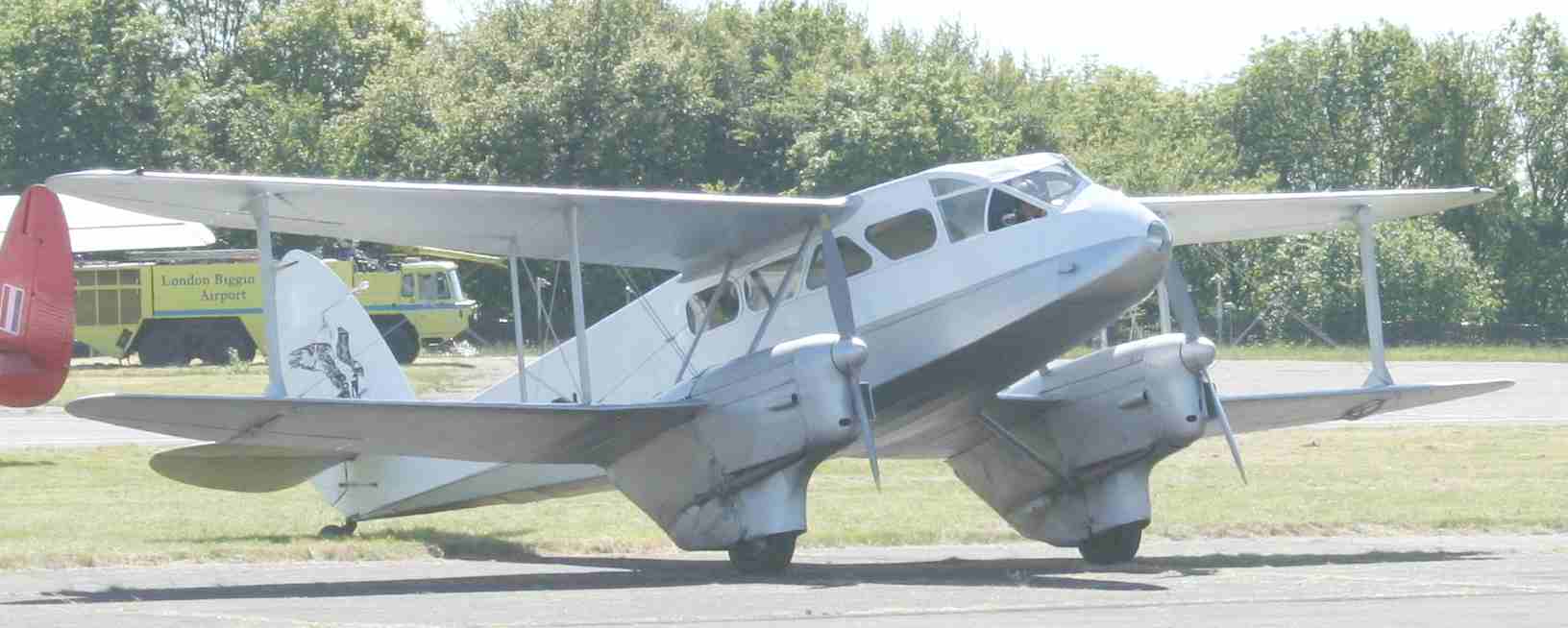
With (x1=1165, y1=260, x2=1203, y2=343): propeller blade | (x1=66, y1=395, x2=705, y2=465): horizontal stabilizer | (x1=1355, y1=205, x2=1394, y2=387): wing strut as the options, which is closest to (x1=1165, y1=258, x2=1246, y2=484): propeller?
(x1=1165, y1=260, x2=1203, y2=343): propeller blade

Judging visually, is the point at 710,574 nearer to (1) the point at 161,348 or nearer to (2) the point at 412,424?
(2) the point at 412,424

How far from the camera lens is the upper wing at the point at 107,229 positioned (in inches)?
1218

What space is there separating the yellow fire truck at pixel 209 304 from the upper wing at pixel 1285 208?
130ft

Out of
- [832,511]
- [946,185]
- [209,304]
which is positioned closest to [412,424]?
[946,185]

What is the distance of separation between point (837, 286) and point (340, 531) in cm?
633

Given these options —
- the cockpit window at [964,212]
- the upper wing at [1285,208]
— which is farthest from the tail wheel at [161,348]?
the cockpit window at [964,212]

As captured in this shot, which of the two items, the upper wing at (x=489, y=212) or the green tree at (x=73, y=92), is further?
the green tree at (x=73, y=92)

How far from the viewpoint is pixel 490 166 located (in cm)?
6450

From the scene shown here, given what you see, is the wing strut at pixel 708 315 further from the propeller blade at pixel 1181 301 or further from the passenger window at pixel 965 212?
the propeller blade at pixel 1181 301

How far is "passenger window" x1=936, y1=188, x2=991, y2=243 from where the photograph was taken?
645 inches

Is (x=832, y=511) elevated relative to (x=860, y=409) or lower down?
lower down

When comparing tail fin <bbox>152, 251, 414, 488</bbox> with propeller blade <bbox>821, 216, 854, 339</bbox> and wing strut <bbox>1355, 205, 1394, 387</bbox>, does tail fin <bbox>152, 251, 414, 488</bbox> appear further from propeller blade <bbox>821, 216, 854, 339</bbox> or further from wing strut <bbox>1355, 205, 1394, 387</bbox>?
wing strut <bbox>1355, 205, 1394, 387</bbox>

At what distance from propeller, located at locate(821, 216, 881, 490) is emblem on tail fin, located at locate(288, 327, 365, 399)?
5543 millimetres

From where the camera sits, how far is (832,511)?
23453 mm
